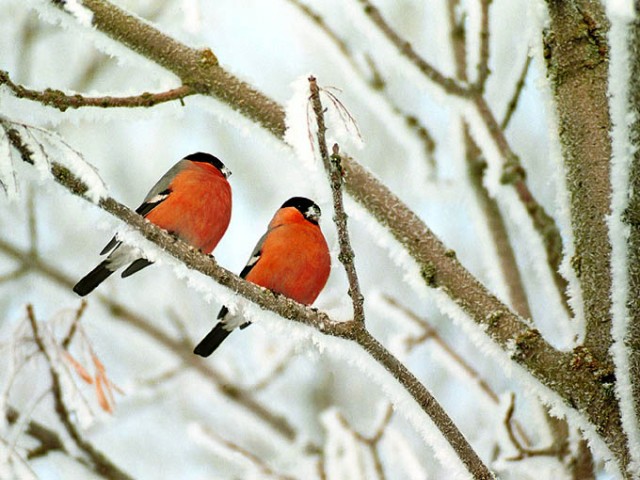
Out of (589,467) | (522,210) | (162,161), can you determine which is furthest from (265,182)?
(589,467)

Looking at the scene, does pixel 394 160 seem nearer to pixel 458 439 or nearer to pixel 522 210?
pixel 522 210

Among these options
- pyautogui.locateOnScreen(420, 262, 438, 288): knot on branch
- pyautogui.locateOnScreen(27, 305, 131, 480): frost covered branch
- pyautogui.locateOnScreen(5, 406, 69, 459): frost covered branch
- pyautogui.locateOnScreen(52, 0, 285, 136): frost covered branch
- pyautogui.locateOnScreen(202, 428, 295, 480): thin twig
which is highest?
pyautogui.locateOnScreen(52, 0, 285, 136): frost covered branch

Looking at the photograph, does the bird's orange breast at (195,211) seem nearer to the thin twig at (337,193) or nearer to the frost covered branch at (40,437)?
the frost covered branch at (40,437)

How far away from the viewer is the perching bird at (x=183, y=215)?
13.8 ft

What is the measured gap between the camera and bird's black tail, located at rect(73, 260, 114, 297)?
412cm

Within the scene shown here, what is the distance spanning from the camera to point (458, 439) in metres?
2.24

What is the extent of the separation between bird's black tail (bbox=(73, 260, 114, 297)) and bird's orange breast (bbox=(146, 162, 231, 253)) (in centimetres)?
33

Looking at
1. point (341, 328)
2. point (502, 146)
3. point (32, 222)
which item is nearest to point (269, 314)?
point (341, 328)

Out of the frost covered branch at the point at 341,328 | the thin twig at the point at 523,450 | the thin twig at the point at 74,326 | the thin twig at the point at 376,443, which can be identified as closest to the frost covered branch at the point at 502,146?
the thin twig at the point at 523,450

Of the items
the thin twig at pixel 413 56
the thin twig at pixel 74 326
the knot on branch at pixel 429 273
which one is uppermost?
the thin twig at pixel 413 56

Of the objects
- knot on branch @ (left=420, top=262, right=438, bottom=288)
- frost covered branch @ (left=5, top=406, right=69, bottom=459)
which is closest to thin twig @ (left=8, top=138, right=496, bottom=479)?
knot on branch @ (left=420, top=262, right=438, bottom=288)

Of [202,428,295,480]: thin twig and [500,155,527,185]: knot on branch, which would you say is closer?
[500,155,527,185]: knot on branch

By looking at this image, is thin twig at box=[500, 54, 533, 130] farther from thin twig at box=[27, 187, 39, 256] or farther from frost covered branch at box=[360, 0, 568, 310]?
thin twig at box=[27, 187, 39, 256]

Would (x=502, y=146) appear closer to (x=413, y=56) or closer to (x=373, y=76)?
(x=413, y=56)
